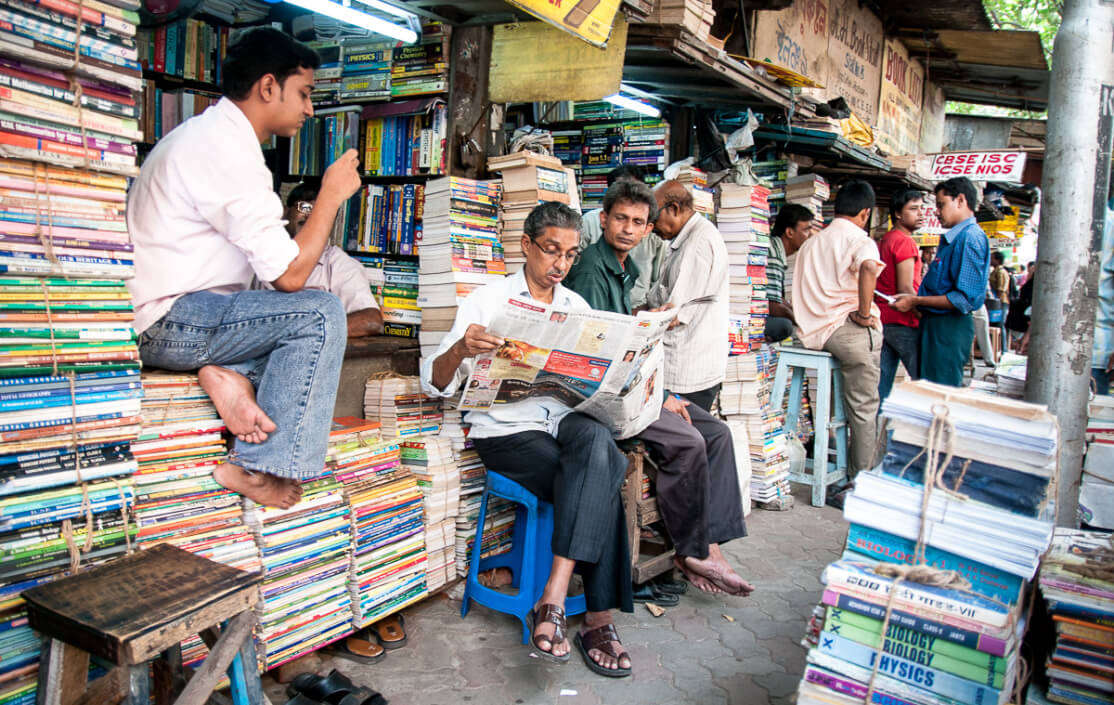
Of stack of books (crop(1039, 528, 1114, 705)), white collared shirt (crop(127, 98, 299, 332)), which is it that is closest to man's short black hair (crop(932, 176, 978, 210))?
stack of books (crop(1039, 528, 1114, 705))

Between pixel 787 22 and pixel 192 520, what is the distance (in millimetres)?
6480

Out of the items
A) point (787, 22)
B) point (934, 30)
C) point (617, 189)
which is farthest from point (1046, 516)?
point (934, 30)

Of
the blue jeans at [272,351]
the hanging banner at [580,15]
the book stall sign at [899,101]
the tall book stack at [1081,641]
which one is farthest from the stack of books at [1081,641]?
the book stall sign at [899,101]

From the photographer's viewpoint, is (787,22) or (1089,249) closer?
(1089,249)

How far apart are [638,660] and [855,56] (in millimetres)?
7634

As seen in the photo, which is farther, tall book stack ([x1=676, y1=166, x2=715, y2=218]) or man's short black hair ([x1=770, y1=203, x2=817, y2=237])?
man's short black hair ([x1=770, y1=203, x2=817, y2=237])

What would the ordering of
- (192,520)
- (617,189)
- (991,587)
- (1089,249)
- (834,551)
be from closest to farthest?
(991,587)
(192,520)
(1089,249)
(617,189)
(834,551)

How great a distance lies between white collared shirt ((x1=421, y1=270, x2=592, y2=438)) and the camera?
2818 mm

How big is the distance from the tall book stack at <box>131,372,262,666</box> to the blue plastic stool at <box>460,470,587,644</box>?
0.97 m

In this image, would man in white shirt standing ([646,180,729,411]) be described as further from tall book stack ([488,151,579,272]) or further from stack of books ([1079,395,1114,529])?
stack of books ([1079,395,1114,529])

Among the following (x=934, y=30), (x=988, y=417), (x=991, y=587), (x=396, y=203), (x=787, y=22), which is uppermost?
(x=934, y=30)

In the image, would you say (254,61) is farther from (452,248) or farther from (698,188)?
(698,188)

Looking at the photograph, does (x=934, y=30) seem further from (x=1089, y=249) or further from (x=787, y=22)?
(x=1089, y=249)

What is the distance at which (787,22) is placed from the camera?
654 centimetres
